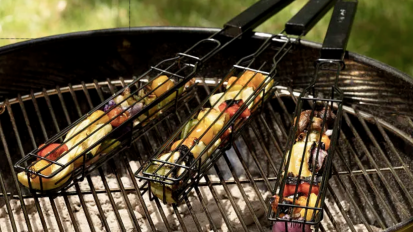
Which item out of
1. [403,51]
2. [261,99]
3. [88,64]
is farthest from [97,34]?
[403,51]

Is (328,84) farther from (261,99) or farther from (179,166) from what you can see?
(179,166)

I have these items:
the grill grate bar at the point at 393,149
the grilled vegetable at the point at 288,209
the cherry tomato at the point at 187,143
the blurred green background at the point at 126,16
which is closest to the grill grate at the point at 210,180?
the grill grate bar at the point at 393,149

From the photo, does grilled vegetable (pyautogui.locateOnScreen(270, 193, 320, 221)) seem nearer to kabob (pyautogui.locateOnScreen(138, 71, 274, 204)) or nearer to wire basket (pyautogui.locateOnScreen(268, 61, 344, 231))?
wire basket (pyautogui.locateOnScreen(268, 61, 344, 231))

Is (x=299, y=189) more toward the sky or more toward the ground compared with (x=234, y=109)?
more toward the ground

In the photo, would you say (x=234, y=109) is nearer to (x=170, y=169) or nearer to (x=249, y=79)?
(x=249, y=79)

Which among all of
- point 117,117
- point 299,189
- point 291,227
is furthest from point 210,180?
point 291,227

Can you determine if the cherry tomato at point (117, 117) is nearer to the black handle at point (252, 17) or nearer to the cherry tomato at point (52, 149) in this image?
the cherry tomato at point (52, 149)

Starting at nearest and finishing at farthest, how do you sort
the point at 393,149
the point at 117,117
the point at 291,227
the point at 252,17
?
the point at 291,227 < the point at 117,117 < the point at 393,149 < the point at 252,17

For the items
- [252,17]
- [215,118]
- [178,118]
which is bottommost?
[215,118]

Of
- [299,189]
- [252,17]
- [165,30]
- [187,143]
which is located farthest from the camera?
[165,30]

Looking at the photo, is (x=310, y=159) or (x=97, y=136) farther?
(x=97, y=136)
